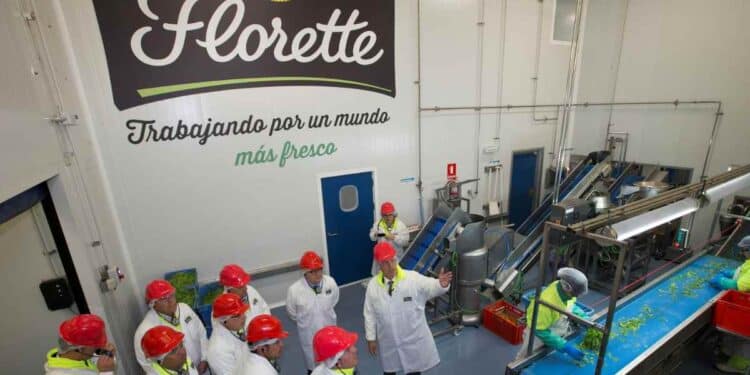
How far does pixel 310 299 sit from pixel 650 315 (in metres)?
3.38

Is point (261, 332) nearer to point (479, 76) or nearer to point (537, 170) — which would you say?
point (479, 76)

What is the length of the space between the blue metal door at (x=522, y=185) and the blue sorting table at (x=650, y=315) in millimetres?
3187

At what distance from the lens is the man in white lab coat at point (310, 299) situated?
334 centimetres

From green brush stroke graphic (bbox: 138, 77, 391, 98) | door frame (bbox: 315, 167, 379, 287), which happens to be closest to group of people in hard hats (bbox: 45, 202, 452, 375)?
door frame (bbox: 315, 167, 379, 287)

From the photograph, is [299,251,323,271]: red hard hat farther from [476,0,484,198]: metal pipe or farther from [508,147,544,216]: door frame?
[508,147,544,216]: door frame

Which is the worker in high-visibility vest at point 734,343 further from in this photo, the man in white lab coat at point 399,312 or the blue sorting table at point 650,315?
the man in white lab coat at point 399,312

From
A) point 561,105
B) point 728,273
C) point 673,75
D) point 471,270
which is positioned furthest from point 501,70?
point 728,273

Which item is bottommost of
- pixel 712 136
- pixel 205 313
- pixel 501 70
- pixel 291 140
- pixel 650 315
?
pixel 205 313

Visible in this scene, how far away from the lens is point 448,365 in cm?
390

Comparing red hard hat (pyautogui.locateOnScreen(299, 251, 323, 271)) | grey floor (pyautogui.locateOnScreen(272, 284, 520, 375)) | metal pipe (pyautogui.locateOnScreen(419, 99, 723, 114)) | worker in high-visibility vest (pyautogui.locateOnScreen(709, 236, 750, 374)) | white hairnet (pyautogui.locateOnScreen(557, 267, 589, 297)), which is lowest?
grey floor (pyautogui.locateOnScreen(272, 284, 520, 375))

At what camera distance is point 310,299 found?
132 inches

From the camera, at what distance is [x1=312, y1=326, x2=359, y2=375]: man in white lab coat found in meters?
2.13

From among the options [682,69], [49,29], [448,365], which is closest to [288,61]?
[49,29]

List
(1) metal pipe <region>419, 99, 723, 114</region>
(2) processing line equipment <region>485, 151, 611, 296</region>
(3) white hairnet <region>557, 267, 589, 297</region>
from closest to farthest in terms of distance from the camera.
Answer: (3) white hairnet <region>557, 267, 589, 297</region>, (2) processing line equipment <region>485, 151, 611, 296</region>, (1) metal pipe <region>419, 99, 723, 114</region>
